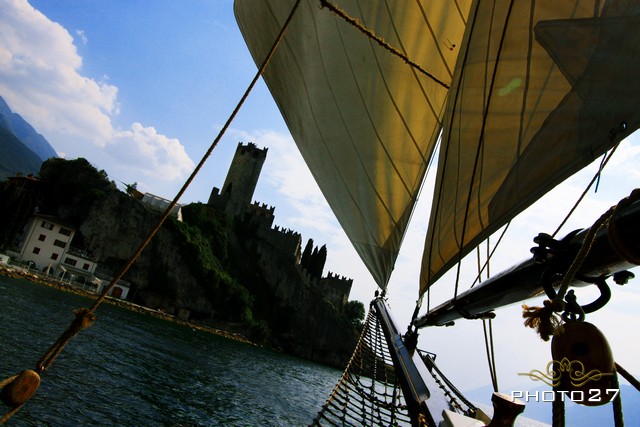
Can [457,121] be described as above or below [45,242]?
above

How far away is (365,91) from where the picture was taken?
18.7 ft

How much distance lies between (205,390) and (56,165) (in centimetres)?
4561

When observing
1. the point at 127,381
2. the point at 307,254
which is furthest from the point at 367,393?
the point at 307,254

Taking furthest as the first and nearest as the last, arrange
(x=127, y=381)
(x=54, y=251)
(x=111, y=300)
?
(x=54, y=251) → (x=111, y=300) → (x=127, y=381)

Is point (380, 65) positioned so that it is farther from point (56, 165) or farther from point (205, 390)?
point (56, 165)

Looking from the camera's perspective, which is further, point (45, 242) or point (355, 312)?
point (355, 312)

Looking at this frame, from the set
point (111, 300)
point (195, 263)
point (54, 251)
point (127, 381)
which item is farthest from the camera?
point (195, 263)

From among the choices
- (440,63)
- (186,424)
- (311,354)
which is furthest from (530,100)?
(311,354)

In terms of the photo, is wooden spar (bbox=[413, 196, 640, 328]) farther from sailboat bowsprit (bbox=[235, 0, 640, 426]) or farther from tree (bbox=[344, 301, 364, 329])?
tree (bbox=[344, 301, 364, 329])

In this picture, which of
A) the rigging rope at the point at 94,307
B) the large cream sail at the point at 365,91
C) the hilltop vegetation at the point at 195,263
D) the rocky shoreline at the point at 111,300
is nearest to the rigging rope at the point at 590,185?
the rigging rope at the point at 94,307

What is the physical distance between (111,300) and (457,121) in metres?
45.8

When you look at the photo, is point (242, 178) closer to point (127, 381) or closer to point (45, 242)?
point (45, 242)

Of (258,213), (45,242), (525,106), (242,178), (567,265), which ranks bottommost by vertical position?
(567,265)

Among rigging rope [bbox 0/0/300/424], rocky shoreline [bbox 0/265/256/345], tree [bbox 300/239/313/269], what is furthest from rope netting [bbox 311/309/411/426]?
tree [bbox 300/239/313/269]
